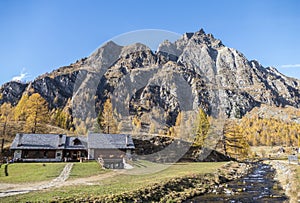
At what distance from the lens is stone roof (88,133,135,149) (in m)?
53.7

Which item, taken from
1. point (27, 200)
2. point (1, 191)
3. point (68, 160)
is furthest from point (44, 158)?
point (27, 200)

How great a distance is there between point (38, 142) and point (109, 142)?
15.6 meters

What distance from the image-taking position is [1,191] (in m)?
23.3

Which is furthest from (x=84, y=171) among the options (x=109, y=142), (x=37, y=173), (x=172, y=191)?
(x=109, y=142)

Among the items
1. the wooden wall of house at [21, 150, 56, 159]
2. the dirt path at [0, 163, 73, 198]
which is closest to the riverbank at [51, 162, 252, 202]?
the dirt path at [0, 163, 73, 198]

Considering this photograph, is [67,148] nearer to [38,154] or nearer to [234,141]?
[38,154]

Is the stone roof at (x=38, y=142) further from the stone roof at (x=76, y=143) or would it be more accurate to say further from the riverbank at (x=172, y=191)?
the riverbank at (x=172, y=191)

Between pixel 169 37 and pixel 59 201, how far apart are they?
25.7 meters

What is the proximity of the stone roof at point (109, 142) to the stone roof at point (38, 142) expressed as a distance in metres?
6.48

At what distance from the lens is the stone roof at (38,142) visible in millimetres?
51013

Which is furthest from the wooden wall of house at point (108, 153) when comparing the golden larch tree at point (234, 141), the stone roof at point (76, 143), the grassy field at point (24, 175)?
the golden larch tree at point (234, 141)

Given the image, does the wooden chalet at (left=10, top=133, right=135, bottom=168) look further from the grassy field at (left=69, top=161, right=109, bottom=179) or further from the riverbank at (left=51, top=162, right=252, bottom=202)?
the riverbank at (left=51, top=162, right=252, bottom=202)

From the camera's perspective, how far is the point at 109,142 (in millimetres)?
55312

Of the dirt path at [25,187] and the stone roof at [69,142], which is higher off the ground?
the stone roof at [69,142]
